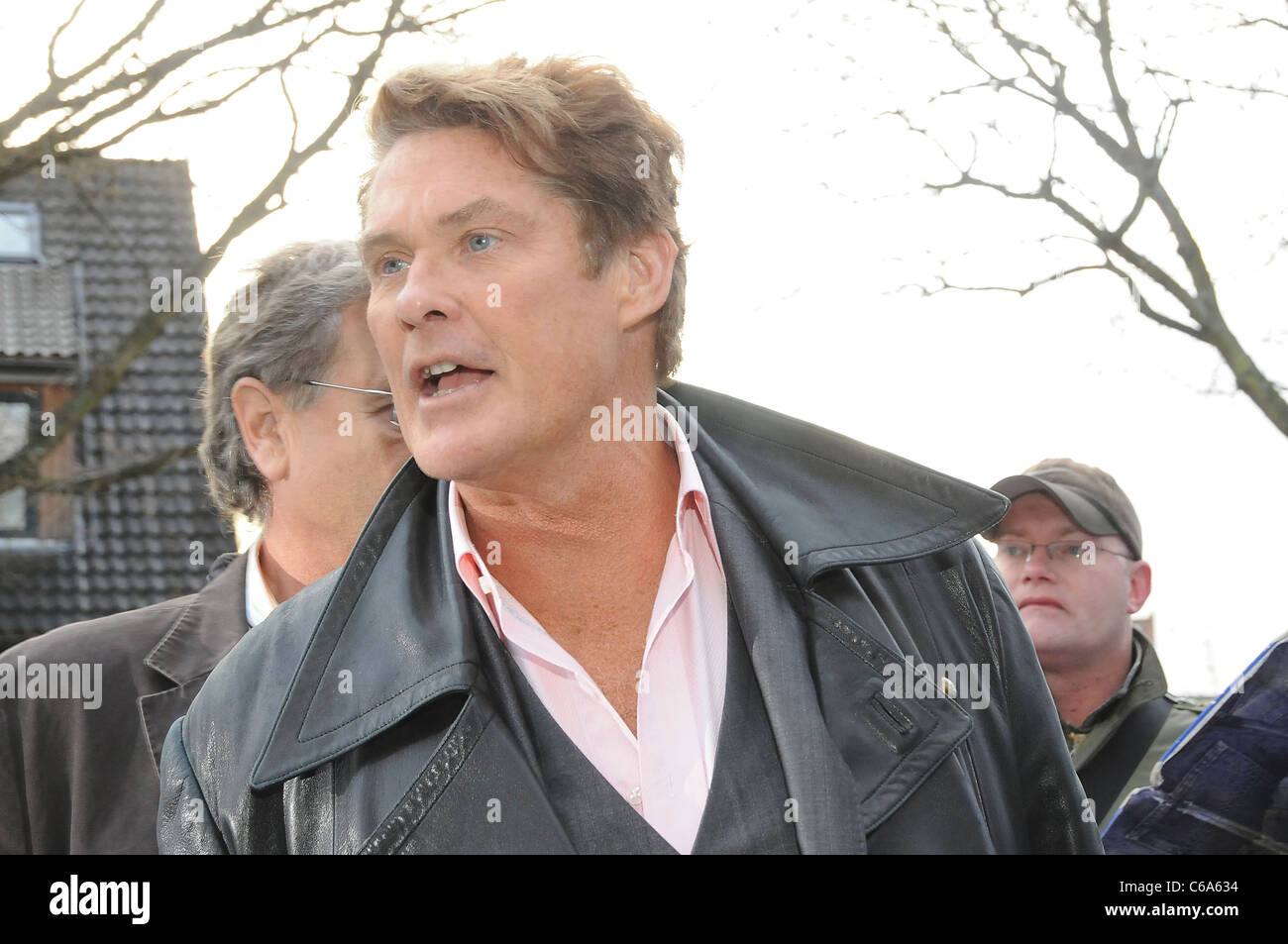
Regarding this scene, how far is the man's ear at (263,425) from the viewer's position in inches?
133

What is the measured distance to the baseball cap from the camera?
169 inches

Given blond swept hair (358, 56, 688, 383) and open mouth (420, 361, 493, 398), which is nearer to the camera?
open mouth (420, 361, 493, 398)

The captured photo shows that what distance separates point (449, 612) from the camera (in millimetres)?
2307

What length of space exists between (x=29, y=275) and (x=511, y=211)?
47.8 feet

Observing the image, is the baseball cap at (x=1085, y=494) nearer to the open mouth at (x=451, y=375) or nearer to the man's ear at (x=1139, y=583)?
the man's ear at (x=1139, y=583)

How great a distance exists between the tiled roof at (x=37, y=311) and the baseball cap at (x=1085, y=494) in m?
11.4

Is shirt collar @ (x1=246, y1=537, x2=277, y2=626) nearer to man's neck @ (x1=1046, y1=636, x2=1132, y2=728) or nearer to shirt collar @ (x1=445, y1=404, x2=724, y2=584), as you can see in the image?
shirt collar @ (x1=445, y1=404, x2=724, y2=584)

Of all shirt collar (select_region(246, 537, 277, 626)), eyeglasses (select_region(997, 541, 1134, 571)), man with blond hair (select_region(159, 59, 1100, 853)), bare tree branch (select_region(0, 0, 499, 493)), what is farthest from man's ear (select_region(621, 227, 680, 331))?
bare tree branch (select_region(0, 0, 499, 493))

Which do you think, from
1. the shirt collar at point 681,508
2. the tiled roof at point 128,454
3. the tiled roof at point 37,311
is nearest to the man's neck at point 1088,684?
the shirt collar at point 681,508

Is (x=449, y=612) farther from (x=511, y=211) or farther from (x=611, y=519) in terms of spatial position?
(x=511, y=211)

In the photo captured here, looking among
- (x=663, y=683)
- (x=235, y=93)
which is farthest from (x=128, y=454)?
(x=663, y=683)

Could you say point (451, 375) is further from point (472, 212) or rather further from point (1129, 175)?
point (1129, 175)

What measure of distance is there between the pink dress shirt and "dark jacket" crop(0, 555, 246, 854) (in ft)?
2.76
